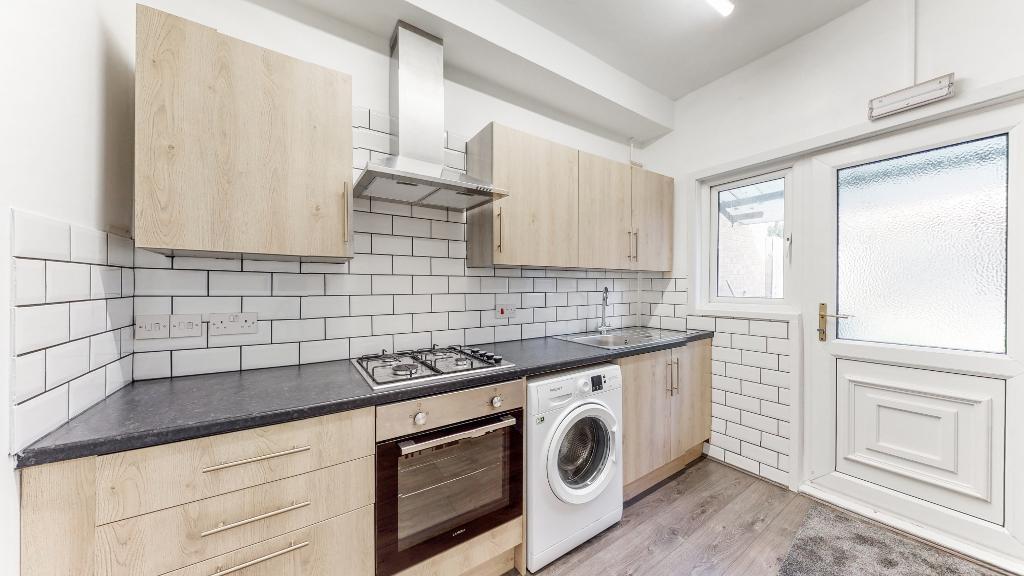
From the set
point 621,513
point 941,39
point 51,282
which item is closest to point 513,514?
point 621,513

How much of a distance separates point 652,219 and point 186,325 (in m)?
2.82

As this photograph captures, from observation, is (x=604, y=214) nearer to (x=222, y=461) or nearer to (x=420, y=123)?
(x=420, y=123)

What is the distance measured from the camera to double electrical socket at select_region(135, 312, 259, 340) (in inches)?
54.5

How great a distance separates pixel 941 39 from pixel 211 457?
11.5 ft

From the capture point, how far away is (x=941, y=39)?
175cm

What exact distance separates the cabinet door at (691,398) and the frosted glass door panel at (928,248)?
0.82 m

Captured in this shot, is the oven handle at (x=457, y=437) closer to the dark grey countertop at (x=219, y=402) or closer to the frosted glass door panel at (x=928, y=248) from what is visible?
the dark grey countertop at (x=219, y=402)

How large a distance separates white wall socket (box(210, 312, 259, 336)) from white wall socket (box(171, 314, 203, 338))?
0.14 ft

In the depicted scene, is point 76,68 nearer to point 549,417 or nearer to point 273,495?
point 273,495

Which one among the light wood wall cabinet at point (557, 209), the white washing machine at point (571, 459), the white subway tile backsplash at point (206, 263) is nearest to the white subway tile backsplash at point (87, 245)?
the white subway tile backsplash at point (206, 263)

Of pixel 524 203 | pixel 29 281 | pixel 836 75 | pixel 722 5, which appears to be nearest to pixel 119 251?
pixel 29 281

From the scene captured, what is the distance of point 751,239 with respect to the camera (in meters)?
2.60

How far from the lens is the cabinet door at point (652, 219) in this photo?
2627mm

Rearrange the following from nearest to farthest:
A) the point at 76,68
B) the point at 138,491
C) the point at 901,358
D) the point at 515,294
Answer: the point at 138,491 < the point at 76,68 < the point at 901,358 < the point at 515,294
